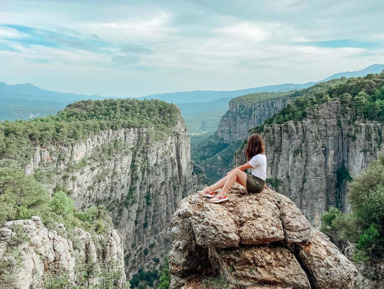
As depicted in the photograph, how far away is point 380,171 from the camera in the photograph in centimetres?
2627

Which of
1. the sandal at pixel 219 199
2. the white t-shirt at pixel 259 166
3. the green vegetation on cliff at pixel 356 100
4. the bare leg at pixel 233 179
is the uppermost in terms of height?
the green vegetation on cliff at pixel 356 100

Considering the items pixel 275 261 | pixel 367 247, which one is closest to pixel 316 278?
pixel 275 261

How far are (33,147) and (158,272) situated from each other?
39.1 meters

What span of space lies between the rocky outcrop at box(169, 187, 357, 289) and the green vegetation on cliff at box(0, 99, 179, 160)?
1758 inches

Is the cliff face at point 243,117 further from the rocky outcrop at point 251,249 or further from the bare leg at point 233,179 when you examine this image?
the rocky outcrop at point 251,249

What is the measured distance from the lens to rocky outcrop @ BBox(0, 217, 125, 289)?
16.0 m

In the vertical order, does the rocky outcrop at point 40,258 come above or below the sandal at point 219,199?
below

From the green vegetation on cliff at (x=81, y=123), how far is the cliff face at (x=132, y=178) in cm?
186

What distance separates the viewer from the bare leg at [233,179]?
10.6 metres

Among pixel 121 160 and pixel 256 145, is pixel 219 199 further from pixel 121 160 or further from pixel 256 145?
pixel 121 160

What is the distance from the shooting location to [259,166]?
10.9m

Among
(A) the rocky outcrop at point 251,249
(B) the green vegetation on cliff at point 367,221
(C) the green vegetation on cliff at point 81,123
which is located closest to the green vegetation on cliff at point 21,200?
(A) the rocky outcrop at point 251,249

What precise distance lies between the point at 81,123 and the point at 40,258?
52.2m

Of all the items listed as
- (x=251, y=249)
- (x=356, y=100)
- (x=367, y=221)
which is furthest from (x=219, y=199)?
(x=356, y=100)
